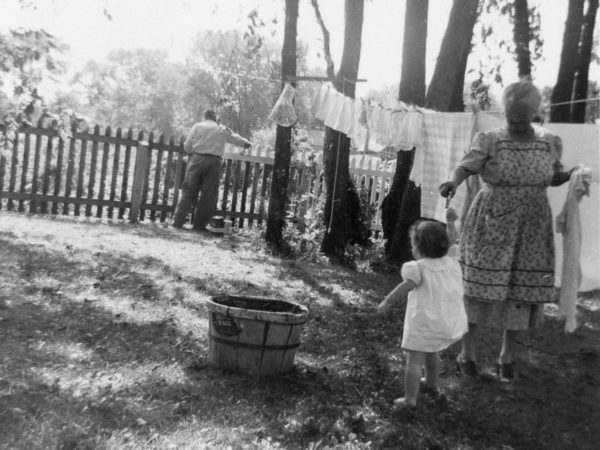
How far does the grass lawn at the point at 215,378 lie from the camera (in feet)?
11.0

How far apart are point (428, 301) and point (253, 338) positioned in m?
1.09

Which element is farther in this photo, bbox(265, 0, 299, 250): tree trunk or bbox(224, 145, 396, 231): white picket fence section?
bbox(224, 145, 396, 231): white picket fence section

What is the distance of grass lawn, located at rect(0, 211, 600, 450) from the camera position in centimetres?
334

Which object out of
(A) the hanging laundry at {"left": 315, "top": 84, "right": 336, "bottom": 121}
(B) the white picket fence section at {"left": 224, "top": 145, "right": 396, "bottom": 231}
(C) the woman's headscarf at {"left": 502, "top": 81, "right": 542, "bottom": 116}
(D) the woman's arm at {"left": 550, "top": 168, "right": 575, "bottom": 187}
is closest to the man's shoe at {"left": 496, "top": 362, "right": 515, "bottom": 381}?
(D) the woman's arm at {"left": 550, "top": 168, "right": 575, "bottom": 187}

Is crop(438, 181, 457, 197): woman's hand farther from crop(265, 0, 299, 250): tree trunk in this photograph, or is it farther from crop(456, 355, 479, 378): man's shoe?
crop(265, 0, 299, 250): tree trunk

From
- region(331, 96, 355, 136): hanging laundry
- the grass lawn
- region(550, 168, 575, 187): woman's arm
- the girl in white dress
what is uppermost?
region(331, 96, 355, 136): hanging laundry

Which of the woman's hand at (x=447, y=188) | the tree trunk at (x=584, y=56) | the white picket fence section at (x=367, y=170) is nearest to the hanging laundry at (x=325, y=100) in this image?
the woman's hand at (x=447, y=188)

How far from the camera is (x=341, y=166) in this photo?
899 cm

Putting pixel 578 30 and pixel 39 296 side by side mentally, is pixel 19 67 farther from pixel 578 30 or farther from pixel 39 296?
pixel 578 30

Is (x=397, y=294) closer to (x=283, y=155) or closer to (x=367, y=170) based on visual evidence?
(x=283, y=155)

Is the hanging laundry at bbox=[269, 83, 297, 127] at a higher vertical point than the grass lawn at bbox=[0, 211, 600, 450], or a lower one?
higher

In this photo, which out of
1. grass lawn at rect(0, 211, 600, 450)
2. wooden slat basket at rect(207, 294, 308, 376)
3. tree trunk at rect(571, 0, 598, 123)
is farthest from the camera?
tree trunk at rect(571, 0, 598, 123)

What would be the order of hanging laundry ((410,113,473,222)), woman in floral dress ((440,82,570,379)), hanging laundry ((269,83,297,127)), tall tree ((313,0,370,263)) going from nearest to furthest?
woman in floral dress ((440,82,570,379)), hanging laundry ((410,113,473,222)), hanging laundry ((269,83,297,127)), tall tree ((313,0,370,263))

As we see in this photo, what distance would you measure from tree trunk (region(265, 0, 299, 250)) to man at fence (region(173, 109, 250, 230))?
71.8 inches
